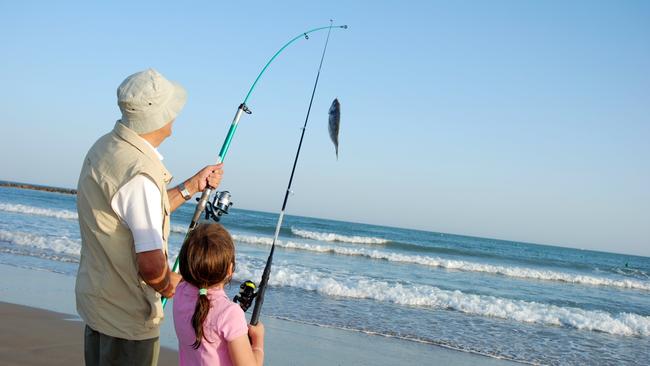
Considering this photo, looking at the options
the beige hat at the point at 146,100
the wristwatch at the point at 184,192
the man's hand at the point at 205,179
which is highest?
the beige hat at the point at 146,100

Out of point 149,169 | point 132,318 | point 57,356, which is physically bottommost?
point 57,356

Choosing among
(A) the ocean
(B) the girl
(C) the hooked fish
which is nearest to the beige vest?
(B) the girl

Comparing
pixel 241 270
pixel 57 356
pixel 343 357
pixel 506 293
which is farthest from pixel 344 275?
pixel 57 356

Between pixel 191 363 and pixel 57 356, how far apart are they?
2.60m

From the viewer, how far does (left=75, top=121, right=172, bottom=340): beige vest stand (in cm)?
146

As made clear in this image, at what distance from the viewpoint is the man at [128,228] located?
1432 millimetres

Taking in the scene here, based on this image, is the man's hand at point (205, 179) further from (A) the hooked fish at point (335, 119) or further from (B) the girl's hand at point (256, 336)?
(A) the hooked fish at point (335, 119)

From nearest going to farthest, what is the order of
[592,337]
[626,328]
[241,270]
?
[592,337] → [626,328] → [241,270]

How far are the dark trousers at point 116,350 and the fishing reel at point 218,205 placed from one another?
2.59 feet

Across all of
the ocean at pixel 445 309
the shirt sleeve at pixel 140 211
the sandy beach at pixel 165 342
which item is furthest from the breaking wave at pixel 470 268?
the shirt sleeve at pixel 140 211

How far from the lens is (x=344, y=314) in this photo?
6328 mm

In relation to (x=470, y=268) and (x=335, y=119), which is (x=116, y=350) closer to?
(x=335, y=119)

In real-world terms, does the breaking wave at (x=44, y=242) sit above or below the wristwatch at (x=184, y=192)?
below

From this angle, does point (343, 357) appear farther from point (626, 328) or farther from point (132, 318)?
point (626, 328)
